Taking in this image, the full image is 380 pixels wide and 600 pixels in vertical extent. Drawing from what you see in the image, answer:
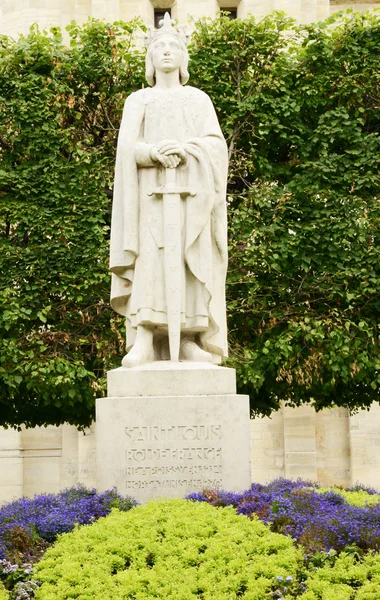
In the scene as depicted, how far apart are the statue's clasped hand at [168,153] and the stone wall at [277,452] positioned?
13.1 metres

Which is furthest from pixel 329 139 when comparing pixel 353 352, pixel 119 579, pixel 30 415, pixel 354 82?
pixel 119 579

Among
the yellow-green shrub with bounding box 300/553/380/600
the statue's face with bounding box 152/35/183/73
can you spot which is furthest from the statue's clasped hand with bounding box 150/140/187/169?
the yellow-green shrub with bounding box 300/553/380/600

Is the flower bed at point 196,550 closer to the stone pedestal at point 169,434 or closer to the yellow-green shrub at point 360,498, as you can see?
the stone pedestal at point 169,434

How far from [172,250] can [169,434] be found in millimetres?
1616

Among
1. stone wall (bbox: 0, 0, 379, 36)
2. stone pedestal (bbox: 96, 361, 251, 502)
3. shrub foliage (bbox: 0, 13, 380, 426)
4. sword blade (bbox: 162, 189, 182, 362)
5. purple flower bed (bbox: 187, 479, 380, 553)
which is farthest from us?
stone wall (bbox: 0, 0, 379, 36)

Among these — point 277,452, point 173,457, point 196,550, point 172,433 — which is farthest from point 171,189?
point 277,452

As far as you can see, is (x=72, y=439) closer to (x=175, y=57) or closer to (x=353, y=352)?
(x=353, y=352)

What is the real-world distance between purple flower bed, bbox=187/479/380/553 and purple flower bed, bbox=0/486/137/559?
739mm

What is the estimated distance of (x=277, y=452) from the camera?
70.6ft

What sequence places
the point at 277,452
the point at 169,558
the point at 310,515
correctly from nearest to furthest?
1. the point at 169,558
2. the point at 310,515
3. the point at 277,452

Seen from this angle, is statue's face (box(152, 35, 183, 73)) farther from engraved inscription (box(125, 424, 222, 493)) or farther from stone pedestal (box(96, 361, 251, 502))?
engraved inscription (box(125, 424, 222, 493))

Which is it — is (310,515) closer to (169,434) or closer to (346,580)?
(346,580)

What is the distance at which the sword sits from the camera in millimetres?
8562

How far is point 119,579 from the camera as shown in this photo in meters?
6.45
